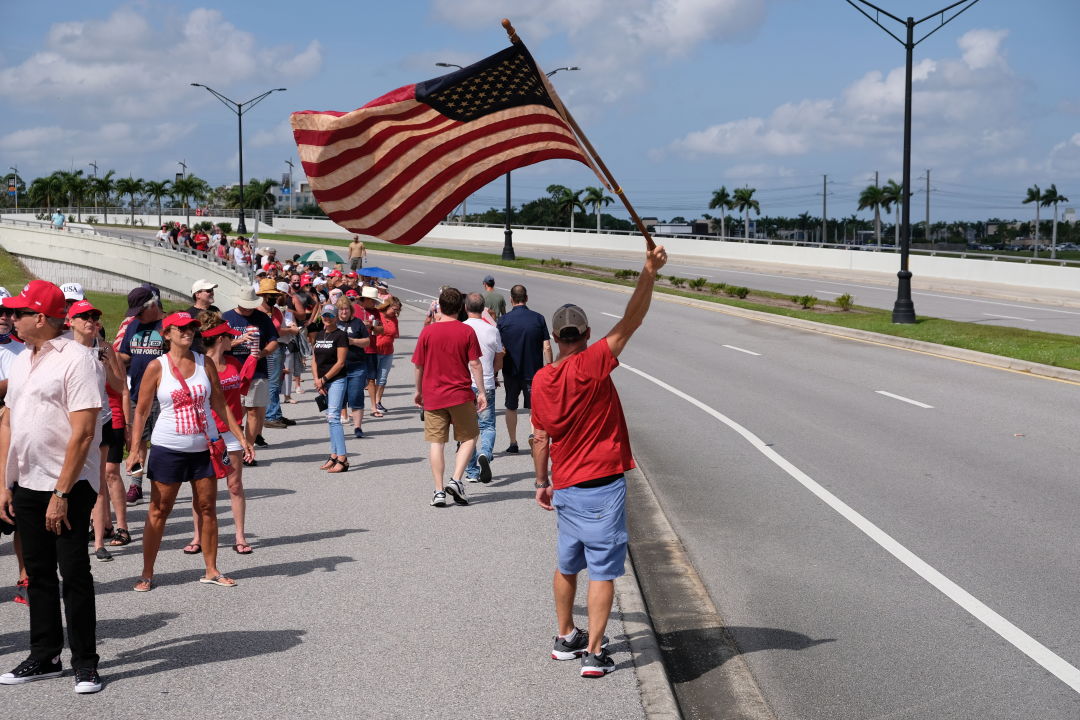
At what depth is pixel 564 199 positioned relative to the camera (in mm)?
120812

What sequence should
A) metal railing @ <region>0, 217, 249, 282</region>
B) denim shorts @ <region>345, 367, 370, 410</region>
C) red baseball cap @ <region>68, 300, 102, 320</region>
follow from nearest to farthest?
1. red baseball cap @ <region>68, 300, 102, 320</region>
2. denim shorts @ <region>345, 367, 370, 410</region>
3. metal railing @ <region>0, 217, 249, 282</region>

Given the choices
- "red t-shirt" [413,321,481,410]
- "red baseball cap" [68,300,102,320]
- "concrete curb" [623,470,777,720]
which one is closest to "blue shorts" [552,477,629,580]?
"concrete curb" [623,470,777,720]

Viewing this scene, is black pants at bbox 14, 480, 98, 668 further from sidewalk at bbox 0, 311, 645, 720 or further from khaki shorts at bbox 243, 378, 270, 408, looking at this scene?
khaki shorts at bbox 243, 378, 270, 408

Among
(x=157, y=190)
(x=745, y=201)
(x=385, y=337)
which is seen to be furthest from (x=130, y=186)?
(x=385, y=337)

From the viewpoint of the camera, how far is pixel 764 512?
9.88 meters

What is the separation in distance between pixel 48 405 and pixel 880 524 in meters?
6.48

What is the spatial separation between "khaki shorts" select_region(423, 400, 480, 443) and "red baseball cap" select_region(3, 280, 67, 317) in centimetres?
468

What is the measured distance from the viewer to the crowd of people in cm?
582

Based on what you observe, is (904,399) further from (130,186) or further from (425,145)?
(130,186)

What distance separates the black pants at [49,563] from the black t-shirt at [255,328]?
5.98m

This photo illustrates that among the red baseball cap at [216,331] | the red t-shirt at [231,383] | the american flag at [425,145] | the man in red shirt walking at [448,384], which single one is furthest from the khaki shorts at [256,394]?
the american flag at [425,145]

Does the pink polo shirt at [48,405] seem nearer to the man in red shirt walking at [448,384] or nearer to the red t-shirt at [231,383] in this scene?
the red t-shirt at [231,383]

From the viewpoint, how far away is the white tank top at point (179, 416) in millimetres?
7477

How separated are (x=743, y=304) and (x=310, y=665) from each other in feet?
94.2
